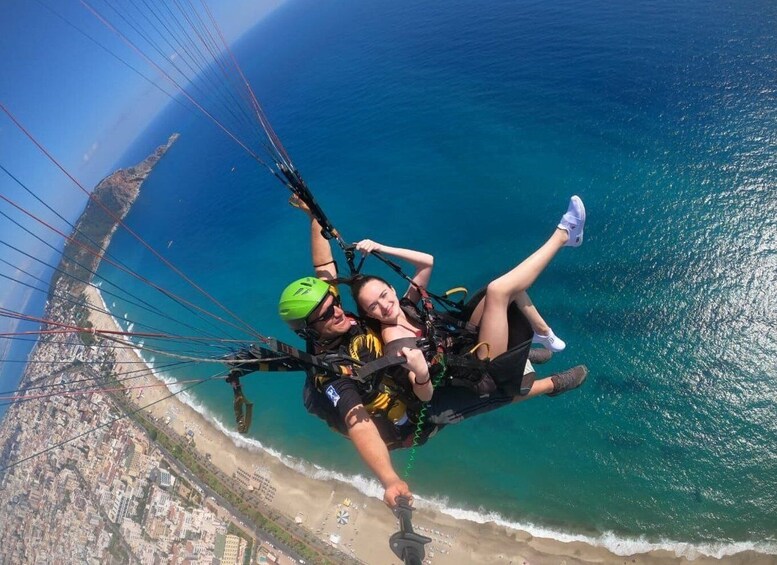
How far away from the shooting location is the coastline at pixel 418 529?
9539 millimetres

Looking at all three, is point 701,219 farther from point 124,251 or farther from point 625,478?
point 124,251

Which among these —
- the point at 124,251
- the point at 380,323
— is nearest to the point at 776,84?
the point at 380,323

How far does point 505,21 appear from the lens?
27906mm

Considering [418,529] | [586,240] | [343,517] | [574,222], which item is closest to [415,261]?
[574,222]

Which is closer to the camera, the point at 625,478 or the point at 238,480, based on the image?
the point at 625,478

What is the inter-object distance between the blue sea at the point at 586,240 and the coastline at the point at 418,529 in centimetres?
18

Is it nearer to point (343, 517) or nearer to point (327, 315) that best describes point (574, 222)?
point (327, 315)

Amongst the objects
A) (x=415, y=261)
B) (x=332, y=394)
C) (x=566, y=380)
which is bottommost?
(x=332, y=394)

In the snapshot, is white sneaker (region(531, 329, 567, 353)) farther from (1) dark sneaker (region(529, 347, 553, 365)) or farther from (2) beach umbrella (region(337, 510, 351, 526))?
(2) beach umbrella (region(337, 510, 351, 526))

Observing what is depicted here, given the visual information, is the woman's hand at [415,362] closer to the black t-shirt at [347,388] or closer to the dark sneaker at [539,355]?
the black t-shirt at [347,388]

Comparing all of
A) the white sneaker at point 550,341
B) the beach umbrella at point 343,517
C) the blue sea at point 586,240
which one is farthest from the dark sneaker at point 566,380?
the beach umbrella at point 343,517

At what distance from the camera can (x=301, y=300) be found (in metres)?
3.26

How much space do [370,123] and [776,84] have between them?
1976 cm

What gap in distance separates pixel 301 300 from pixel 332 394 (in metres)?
0.77
